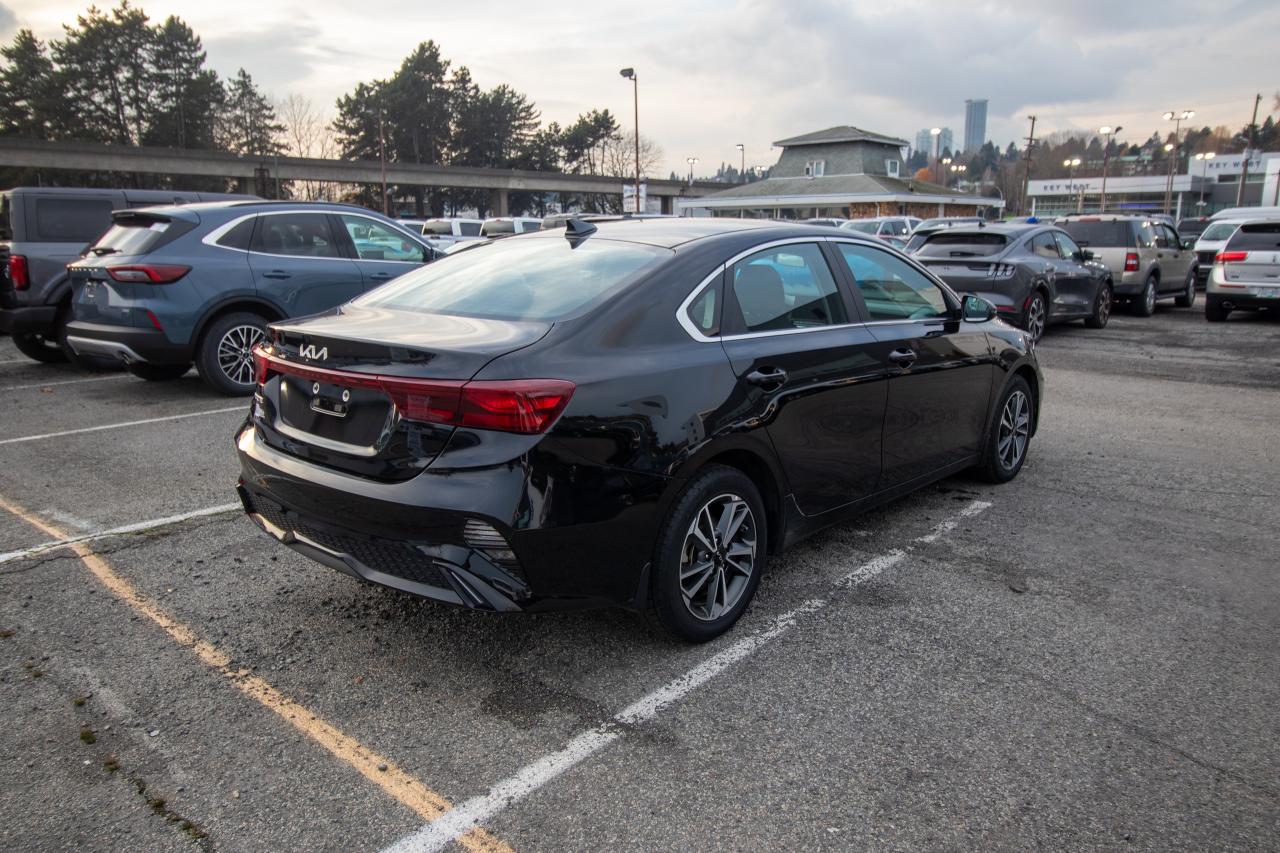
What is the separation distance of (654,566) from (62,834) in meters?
1.92

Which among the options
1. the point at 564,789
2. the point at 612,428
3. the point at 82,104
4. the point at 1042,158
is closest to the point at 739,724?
the point at 564,789

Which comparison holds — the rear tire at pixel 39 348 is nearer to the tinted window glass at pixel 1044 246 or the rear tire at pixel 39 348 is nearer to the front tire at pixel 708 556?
the front tire at pixel 708 556

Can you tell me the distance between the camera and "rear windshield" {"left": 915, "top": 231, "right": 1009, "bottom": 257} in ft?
38.4

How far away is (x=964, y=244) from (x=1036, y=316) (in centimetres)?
144

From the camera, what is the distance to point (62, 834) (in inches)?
94.1

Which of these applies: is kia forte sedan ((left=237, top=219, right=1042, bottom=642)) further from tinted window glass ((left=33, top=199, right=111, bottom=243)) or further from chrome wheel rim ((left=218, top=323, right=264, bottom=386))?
tinted window glass ((left=33, top=199, right=111, bottom=243))

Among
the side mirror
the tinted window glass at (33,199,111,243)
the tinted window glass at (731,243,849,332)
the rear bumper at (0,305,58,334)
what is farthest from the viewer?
the tinted window glass at (33,199,111,243)

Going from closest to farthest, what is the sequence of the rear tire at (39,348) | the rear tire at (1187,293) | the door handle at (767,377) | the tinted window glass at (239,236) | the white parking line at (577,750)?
the white parking line at (577,750) < the door handle at (767,377) < the tinted window glass at (239,236) < the rear tire at (39,348) < the rear tire at (1187,293)

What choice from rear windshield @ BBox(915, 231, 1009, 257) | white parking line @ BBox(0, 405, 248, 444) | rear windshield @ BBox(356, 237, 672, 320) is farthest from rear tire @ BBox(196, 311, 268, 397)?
rear windshield @ BBox(915, 231, 1009, 257)

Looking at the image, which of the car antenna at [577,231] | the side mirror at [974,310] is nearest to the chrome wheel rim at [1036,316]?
the side mirror at [974,310]

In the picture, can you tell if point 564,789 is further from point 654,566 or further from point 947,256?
point 947,256

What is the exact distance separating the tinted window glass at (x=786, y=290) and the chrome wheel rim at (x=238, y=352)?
589 centimetres

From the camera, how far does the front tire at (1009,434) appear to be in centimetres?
545

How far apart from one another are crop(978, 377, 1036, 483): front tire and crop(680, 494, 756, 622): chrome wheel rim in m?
2.51
